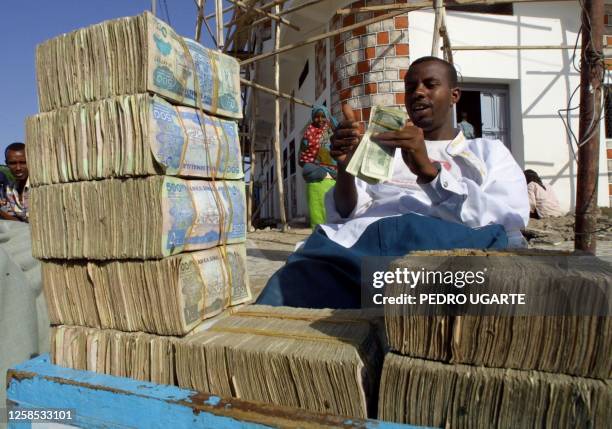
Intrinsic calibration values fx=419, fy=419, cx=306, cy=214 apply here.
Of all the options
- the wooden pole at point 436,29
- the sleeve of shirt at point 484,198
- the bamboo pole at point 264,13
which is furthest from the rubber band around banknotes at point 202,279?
the bamboo pole at point 264,13

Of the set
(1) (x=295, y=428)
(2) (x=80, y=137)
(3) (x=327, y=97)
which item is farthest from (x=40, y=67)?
(3) (x=327, y=97)

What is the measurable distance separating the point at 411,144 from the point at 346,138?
24 centimetres

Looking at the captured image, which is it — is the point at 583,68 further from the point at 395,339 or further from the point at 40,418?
the point at 40,418

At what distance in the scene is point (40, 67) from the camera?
1.29m

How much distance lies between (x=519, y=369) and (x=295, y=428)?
43 cm

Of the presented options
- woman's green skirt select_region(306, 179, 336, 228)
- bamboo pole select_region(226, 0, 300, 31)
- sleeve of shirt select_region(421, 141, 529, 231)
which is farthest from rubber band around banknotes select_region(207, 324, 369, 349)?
bamboo pole select_region(226, 0, 300, 31)

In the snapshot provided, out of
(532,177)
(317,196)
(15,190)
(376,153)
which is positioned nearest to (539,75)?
(532,177)

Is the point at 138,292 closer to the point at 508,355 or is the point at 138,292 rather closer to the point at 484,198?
the point at 508,355

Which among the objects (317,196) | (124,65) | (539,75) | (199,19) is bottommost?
(317,196)

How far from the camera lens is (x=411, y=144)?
4.76ft

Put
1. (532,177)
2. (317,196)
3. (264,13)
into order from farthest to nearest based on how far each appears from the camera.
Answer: (264,13) → (532,177) → (317,196)

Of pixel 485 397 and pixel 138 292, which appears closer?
pixel 485 397

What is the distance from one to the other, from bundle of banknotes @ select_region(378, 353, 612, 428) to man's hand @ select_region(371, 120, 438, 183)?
0.80 meters

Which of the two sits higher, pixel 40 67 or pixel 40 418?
pixel 40 67
